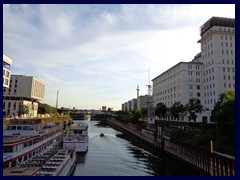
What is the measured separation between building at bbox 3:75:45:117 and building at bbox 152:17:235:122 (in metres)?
62.4

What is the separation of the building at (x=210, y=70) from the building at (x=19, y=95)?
205ft

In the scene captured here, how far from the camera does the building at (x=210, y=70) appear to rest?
52.6 m

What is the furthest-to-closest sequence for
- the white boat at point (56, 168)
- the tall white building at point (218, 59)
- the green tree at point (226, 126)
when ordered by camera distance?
the tall white building at point (218, 59) < the green tree at point (226, 126) < the white boat at point (56, 168)

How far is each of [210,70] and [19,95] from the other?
256 feet

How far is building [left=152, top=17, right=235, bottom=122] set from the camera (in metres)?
52.6

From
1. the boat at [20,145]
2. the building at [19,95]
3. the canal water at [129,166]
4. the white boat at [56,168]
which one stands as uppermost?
the building at [19,95]

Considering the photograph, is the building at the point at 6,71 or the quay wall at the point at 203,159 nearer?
the quay wall at the point at 203,159

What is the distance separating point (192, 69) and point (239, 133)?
58.8m

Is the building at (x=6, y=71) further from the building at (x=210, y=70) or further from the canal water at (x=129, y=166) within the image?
the building at (x=210, y=70)

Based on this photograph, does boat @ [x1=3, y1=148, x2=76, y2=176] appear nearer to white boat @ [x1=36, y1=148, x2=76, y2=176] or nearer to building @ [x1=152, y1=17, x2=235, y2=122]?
white boat @ [x1=36, y1=148, x2=76, y2=176]

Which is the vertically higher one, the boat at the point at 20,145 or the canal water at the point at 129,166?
the boat at the point at 20,145

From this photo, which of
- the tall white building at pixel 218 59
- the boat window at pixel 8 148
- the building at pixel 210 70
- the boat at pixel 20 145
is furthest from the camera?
the building at pixel 210 70

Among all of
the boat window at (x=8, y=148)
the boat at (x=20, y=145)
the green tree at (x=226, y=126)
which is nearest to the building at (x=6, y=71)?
the boat at (x=20, y=145)

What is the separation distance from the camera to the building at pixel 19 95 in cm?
8538
